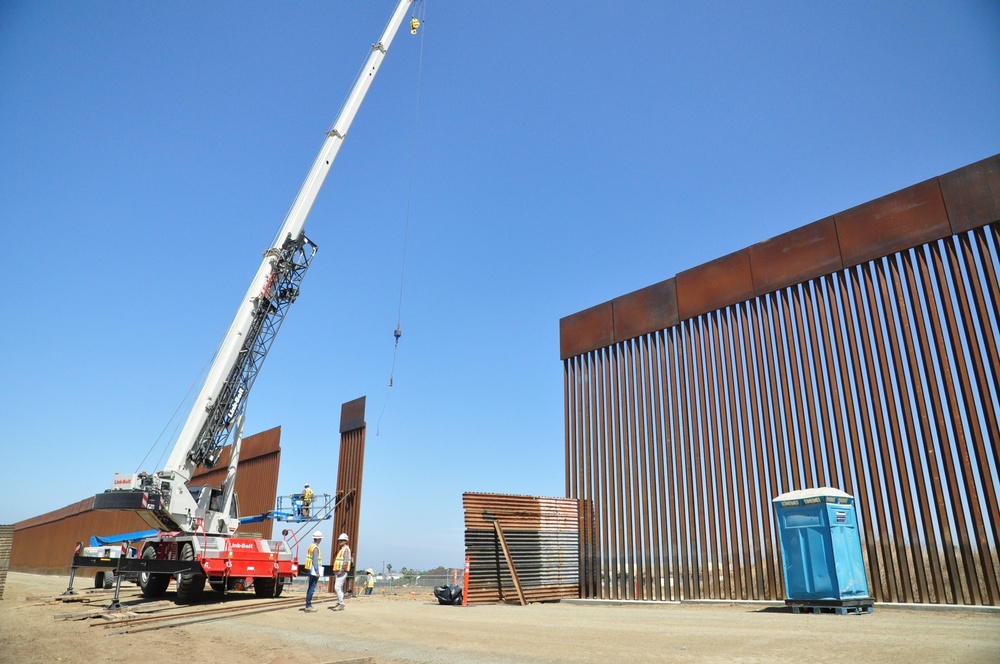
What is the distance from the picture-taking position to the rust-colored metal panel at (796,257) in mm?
15461

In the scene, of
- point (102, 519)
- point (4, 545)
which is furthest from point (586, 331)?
point (102, 519)

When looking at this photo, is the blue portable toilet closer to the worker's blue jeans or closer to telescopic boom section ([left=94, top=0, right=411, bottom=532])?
the worker's blue jeans

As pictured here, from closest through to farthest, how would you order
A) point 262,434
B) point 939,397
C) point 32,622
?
point 32,622 → point 939,397 → point 262,434

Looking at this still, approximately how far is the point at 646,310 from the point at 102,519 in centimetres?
3017

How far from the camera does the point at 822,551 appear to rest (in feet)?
40.5

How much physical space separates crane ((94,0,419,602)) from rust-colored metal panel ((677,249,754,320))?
37.1 feet

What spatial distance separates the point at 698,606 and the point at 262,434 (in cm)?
1854

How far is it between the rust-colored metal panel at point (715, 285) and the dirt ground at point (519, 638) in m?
7.34

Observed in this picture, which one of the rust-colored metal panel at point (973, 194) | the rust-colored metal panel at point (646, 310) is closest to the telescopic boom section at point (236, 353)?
the rust-colored metal panel at point (646, 310)

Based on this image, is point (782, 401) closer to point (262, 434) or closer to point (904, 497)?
point (904, 497)

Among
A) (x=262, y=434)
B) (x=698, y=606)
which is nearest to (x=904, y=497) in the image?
(x=698, y=606)

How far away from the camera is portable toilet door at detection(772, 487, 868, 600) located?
39.8ft

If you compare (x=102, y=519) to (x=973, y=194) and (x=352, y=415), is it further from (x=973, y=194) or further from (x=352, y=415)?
(x=973, y=194)

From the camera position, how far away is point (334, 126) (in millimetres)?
22422
